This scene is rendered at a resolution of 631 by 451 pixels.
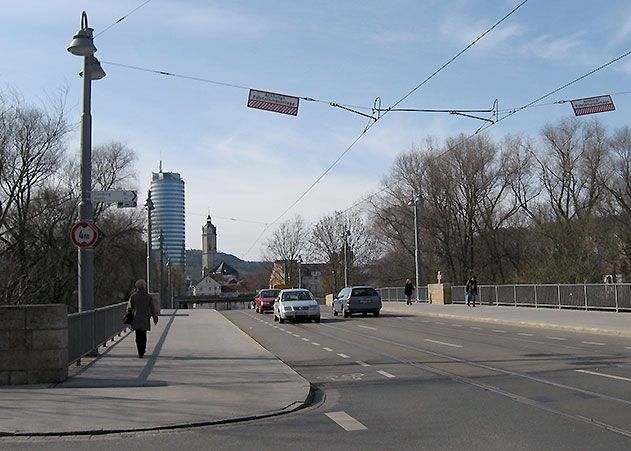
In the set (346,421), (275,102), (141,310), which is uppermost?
(275,102)

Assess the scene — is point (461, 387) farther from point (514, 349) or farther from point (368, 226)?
point (368, 226)

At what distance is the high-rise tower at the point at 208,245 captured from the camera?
159 metres

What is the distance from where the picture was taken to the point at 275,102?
62.6 ft

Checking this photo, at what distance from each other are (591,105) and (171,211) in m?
98.6

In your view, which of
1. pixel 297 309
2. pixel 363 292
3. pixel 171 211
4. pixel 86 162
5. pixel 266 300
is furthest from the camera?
pixel 171 211

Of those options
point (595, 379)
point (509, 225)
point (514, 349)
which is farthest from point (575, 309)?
point (509, 225)

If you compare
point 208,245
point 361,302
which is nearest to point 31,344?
point 361,302

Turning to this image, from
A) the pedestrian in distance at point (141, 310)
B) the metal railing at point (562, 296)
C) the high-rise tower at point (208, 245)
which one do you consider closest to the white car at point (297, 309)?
the metal railing at point (562, 296)

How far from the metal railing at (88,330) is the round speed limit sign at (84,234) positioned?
1.45m

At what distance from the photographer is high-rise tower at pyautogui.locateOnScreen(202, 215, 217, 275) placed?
159288mm

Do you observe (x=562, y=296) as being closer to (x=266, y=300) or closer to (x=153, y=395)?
(x=266, y=300)

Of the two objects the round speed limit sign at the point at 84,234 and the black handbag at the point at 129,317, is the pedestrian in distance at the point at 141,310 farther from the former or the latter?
the round speed limit sign at the point at 84,234

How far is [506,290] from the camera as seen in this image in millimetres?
41281

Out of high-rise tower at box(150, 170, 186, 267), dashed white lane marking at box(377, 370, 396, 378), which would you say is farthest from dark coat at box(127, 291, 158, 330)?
high-rise tower at box(150, 170, 186, 267)
